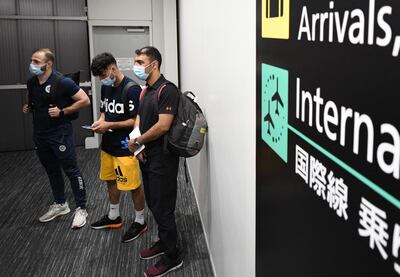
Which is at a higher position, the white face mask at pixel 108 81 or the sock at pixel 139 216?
the white face mask at pixel 108 81

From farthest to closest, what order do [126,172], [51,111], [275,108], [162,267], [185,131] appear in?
[51,111] → [126,172] → [162,267] → [185,131] → [275,108]

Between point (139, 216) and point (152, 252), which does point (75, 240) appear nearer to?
point (139, 216)

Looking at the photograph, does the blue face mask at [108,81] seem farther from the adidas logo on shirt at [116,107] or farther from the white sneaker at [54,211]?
the white sneaker at [54,211]

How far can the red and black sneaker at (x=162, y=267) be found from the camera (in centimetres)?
247

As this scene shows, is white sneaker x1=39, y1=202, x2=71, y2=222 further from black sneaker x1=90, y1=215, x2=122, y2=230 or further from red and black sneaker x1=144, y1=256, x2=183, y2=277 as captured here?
red and black sneaker x1=144, y1=256, x2=183, y2=277

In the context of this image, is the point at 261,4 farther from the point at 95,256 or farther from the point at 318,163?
the point at 95,256

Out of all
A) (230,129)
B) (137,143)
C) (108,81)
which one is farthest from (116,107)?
(230,129)

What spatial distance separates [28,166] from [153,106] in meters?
3.05

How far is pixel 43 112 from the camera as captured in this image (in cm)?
298

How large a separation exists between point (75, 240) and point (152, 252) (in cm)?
65

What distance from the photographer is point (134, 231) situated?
2.97 metres

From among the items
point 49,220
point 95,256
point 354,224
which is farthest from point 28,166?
point 354,224

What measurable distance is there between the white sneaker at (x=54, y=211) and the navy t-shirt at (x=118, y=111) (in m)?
0.90

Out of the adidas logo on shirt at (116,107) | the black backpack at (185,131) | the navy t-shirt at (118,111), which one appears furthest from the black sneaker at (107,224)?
the black backpack at (185,131)
